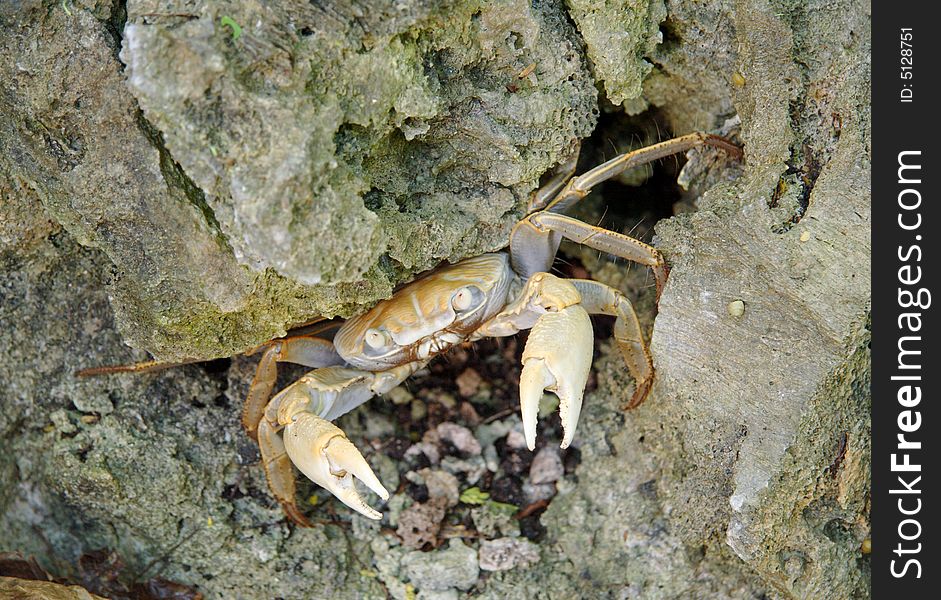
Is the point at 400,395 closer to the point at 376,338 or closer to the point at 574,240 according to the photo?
the point at 376,338

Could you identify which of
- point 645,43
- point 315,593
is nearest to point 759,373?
point 645,43

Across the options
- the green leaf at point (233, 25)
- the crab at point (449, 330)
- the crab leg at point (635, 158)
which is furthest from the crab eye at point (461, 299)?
the green leaf at point (233, 25)

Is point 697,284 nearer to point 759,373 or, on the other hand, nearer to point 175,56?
point 759,373

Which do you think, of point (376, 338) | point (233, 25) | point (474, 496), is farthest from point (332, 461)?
point (233, 25)

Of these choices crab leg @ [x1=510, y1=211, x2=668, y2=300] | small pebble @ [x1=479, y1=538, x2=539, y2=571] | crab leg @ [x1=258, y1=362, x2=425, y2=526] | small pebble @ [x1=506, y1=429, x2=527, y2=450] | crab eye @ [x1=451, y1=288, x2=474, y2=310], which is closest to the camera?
crab leg @ [x1=258, y1=362, x2=425, y2=526]

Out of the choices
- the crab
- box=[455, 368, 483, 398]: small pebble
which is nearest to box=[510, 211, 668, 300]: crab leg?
the crab

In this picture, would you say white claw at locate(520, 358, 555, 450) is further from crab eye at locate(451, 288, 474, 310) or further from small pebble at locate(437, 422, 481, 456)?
small pebble at locate(437, 422, 481, 456)

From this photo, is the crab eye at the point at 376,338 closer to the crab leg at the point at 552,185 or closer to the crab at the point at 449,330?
the crab at the point at 449,330

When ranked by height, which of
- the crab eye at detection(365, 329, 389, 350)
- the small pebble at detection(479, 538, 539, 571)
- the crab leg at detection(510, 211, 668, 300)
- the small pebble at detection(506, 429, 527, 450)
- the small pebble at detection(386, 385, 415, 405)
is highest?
the crab leg at detection(510, 211, 668, 300)
